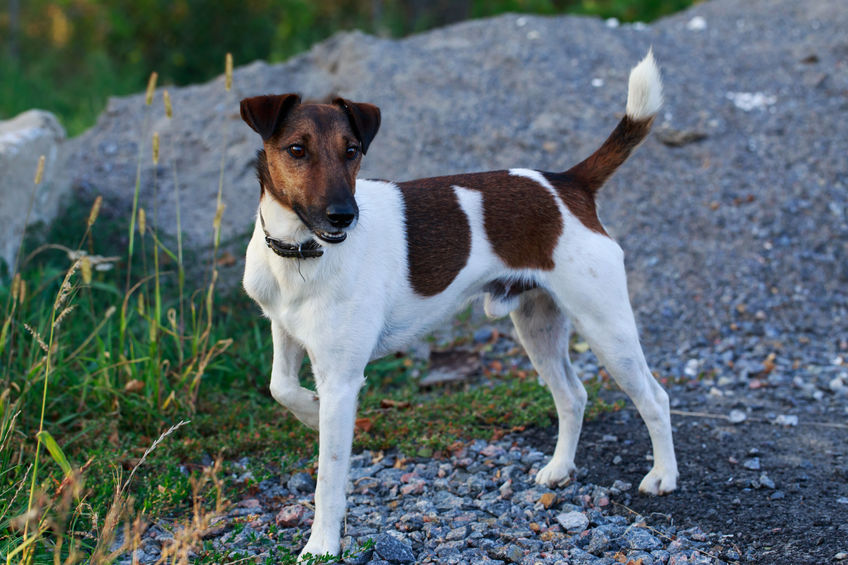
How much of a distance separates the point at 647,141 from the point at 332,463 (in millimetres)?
5481

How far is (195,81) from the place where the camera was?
1069cm

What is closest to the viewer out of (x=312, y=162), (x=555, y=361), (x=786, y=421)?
(x=312, y=162)

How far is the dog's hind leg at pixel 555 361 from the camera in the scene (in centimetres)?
411

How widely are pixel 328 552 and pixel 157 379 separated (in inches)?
66.1

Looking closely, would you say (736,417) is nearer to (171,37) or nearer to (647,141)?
(647,141)

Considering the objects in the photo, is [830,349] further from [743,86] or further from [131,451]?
[131,451]

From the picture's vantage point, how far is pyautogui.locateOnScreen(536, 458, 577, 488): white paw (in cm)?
405

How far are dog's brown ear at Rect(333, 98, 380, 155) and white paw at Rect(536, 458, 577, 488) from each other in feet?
5.82

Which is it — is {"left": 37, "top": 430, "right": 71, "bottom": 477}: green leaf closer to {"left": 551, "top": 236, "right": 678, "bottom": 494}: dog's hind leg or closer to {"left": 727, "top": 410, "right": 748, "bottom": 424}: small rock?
{"left": 551, "top": 236, "right": 678, "bottom": 494}: dog's hind leg

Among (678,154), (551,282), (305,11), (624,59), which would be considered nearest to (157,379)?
(551,282)

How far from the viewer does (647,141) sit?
25.7 ft

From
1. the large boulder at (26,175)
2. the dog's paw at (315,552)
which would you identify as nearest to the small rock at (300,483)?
the dog's paw at (315,552)

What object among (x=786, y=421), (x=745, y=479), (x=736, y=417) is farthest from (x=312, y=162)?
(x=786, y=421)

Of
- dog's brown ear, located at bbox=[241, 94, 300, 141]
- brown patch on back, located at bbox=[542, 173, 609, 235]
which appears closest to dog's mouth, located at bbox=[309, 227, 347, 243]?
dog's brown ear, located at bbox=[241, 94, 300, 141]
